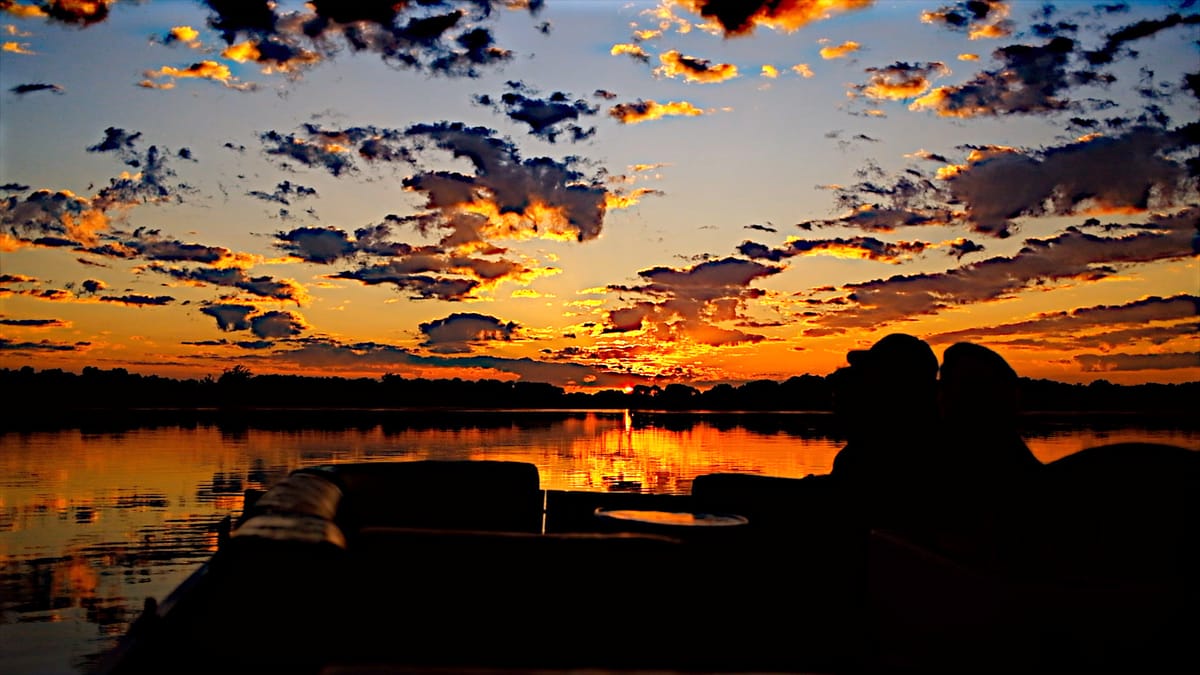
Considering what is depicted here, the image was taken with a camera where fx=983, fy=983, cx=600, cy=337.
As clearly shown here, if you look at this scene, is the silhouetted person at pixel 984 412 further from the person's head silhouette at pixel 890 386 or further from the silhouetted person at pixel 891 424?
the person's head silhouette at pixel 890 386

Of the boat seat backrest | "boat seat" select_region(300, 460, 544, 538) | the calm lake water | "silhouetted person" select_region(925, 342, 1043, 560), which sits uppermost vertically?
"silhouetted person" select_region(925, 342, 1043, 560)

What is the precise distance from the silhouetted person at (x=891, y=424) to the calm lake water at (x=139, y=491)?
6.66 m

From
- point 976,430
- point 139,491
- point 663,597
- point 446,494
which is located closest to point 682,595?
point 663,597

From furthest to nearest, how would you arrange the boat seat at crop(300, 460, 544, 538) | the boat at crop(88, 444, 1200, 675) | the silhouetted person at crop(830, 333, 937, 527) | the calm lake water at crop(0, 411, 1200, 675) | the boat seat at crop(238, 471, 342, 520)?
the calm lake water at crop(0, 411, 1200, 675) → the boat seat at crop(300, 460, 544, 538) → the silhouetted person at crop(830, 333, 937, 527) → the boat seat at crop(238, 471, 342, 520) → the boat at crop(88, 444, 1200, 675)

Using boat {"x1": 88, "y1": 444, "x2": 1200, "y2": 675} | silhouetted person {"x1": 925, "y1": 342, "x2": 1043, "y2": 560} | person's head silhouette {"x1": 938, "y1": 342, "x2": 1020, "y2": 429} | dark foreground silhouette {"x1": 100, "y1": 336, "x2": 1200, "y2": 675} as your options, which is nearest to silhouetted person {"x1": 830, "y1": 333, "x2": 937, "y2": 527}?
silhouetted person {"x1": 925, "y1": 342, "x2": 1043, "y2": 560}

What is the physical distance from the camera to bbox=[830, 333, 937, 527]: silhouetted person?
16.3 feet

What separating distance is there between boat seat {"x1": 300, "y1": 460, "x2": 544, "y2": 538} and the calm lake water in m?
3.14

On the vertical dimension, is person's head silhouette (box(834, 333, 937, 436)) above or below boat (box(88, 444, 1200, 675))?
above

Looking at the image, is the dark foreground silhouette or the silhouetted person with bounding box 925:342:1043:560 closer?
the dark foreground silhouette

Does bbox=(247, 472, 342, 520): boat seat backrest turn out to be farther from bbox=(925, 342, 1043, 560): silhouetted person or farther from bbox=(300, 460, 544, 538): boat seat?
bbox=(925, 342, 1043, 560): silhouetted person

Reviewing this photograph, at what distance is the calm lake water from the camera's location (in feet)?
32.5

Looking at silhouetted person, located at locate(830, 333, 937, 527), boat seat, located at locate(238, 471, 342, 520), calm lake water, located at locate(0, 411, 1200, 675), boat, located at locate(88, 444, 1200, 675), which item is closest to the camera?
boat, located at locate(88, 444, 1200, 675)

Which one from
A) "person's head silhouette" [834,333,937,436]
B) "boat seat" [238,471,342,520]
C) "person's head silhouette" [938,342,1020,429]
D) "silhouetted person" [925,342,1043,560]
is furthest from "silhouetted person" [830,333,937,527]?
"boat seat" [238,471,342,520]

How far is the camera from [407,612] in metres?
2.81
